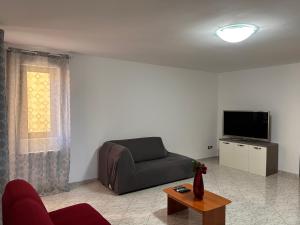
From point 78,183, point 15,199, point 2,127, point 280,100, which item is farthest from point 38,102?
point 280,100

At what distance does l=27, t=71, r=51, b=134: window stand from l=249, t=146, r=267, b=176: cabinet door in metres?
4.10

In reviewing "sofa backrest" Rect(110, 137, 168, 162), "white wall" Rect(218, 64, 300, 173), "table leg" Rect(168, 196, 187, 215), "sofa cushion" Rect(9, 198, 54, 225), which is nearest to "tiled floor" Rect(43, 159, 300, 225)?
"table leg" Rect(168, 196, 187, 215)

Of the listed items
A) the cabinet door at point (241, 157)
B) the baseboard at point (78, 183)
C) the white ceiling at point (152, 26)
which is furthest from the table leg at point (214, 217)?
the cabinet door at point (241, 157)

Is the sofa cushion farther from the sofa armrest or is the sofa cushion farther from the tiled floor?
the sofa armrest

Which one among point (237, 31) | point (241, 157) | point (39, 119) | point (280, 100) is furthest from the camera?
point (241, 157)

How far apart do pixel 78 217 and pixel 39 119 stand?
2121mm

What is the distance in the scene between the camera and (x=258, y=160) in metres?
4.80

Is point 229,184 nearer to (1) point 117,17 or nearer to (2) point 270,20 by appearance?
(2) point 270,20

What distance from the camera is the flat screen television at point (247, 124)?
195 inches

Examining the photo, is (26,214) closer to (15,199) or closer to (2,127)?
(15,199)

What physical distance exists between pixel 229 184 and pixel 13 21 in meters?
4.18

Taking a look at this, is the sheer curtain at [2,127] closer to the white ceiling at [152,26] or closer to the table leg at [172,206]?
the white ceiling at [152,26]

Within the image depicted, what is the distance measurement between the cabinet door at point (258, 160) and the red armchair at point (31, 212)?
381cm

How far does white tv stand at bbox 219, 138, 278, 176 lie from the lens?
471cm
